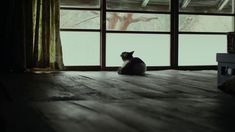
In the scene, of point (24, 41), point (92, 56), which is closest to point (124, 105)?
point (24, 41)

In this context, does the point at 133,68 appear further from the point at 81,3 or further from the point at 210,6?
the point at 210,6

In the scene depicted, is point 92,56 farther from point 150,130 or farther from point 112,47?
point 150,130

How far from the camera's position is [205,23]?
Answer: 7316mm

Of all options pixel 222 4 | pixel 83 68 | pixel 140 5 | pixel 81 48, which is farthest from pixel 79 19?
pixel 222 4

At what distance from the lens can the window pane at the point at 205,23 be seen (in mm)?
7141

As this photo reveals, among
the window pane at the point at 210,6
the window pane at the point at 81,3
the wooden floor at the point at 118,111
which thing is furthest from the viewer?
the window pane at the point at 210,6

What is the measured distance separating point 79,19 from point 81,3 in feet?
0.87

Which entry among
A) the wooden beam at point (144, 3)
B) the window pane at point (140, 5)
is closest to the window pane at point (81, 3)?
the window pane at point (140, 5)

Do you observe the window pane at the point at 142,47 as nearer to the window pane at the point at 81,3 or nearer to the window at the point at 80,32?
the window at the point at 80,32

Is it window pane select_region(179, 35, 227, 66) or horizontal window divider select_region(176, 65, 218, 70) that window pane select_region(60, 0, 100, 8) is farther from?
horizontal window divider select_region(176, 65, 218, 70)

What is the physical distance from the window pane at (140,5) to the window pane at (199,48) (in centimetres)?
62

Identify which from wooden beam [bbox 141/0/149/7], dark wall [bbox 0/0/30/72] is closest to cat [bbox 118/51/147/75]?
dark wall [bbox 0/0/30/72]

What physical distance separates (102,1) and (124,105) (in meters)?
4.48

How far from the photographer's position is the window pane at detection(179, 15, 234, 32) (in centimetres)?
714
